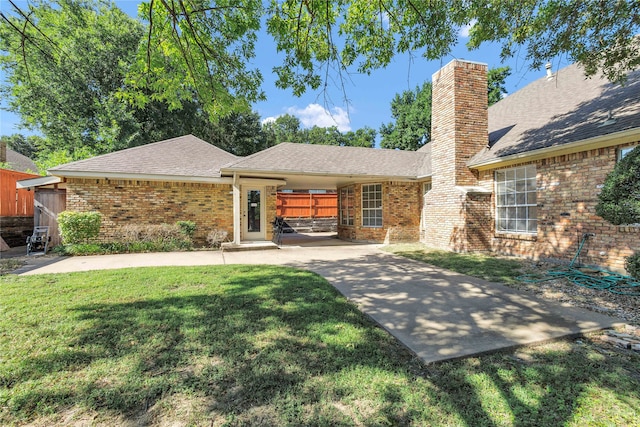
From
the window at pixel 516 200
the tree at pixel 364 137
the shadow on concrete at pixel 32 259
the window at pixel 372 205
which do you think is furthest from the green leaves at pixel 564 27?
the tree at pixel 364 137

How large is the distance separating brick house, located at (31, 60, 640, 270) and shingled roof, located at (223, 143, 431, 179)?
0.08m

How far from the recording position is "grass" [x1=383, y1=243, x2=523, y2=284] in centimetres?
609

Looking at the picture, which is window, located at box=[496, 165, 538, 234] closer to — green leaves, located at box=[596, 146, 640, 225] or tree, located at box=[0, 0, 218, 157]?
green leaves, located at box=[596, 146, 640, 225]

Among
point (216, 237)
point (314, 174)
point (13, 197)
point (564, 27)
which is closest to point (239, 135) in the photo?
point (13, 197)

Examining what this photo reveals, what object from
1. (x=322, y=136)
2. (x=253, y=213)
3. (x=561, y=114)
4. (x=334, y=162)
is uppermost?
(x=322, y=136)

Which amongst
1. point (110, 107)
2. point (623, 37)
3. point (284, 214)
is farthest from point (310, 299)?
point (110, 107)

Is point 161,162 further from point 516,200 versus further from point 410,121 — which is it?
point 410,121

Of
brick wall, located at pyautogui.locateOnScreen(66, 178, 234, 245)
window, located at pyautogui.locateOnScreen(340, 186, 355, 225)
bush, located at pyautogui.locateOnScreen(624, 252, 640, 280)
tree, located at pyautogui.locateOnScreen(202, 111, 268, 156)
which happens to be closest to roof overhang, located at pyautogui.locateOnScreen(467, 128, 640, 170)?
bush, located at pyautogui.locateOnScreen(624, 252, 640, 280)

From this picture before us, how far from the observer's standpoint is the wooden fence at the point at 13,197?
1071cm

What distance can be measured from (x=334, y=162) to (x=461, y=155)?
196 inches

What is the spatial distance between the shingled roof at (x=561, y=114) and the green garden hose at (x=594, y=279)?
8.00 ft

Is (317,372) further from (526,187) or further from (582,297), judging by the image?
(526,187)

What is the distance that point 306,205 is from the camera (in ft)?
64.9

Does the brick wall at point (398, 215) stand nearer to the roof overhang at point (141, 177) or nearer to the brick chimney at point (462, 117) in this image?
the brick chimney at point (462, 117)
